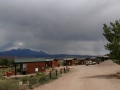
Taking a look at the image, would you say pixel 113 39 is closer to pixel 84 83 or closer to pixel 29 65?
pixel 84 83

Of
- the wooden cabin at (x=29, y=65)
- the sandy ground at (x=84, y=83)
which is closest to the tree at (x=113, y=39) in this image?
the sandy ground at (x=84, y=83)

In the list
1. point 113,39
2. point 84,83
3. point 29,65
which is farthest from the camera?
point 29,65

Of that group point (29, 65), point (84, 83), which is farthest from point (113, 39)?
point (29, 65)

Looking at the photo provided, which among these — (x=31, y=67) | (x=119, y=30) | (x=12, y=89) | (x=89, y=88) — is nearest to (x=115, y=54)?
(x=119, y=30)

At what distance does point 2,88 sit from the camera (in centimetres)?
1634

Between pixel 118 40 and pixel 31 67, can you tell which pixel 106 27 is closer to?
pixel 118 40

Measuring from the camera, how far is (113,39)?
81.3ft

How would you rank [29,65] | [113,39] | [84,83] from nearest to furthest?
1. [84,83]
2. [113,39]
3. [29,65]

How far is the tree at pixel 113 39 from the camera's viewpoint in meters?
24.0

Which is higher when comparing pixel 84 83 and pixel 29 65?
pixel 29 65

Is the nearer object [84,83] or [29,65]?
[84,83]

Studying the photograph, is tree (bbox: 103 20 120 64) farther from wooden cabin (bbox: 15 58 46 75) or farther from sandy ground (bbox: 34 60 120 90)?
wooden cabin (bbox: 15 58 46 75)

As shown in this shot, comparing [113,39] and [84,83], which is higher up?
[113,39]

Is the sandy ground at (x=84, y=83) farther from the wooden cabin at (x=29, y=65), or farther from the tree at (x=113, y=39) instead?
the wooden cabin at (x=29, y=65)
